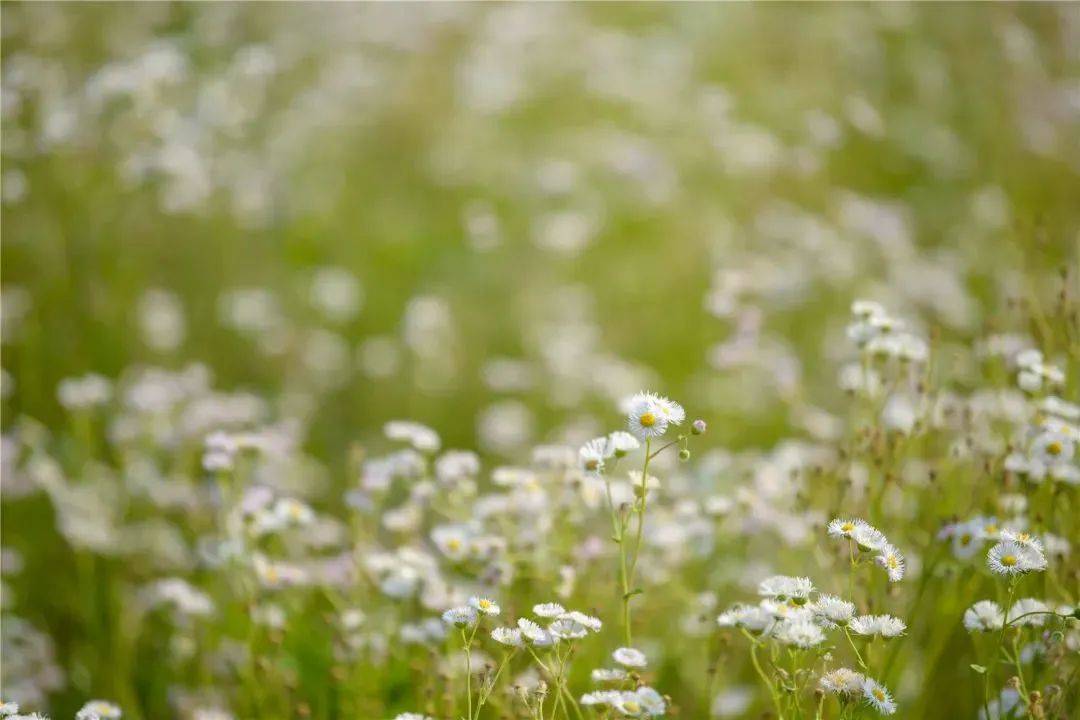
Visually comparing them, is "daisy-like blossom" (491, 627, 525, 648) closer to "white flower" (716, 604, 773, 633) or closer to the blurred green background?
"white flower" (716, 604, 773, 633)

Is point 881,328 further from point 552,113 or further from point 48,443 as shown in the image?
point 552,113

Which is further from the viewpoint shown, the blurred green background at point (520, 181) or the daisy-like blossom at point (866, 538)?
the blurred green background at point (520, 181)

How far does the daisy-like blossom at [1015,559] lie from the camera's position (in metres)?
1.73

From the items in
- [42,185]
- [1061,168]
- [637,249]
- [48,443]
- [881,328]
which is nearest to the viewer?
[881,328]

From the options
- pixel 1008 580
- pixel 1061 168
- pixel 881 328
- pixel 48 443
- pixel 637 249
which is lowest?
pixel 1008 580

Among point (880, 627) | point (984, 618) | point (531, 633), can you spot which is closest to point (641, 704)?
point (531, 633)

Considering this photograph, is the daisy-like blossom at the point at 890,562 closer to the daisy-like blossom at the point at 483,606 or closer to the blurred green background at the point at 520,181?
the daisy-like blossom at the point at 483,606

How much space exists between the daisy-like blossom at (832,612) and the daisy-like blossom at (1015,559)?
34 cm

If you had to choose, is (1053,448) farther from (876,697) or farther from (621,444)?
(621,444)

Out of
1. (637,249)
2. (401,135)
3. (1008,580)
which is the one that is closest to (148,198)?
(401,135)

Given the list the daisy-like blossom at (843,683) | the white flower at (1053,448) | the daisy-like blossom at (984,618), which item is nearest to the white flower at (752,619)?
the daisy-like blossom at (843,683)

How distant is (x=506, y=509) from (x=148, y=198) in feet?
10.2

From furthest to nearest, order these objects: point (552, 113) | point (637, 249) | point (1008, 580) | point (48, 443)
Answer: point (552, 113)
point (637, 249)
point (48, 443)
point (1008, 580)

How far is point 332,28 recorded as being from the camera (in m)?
6.14
